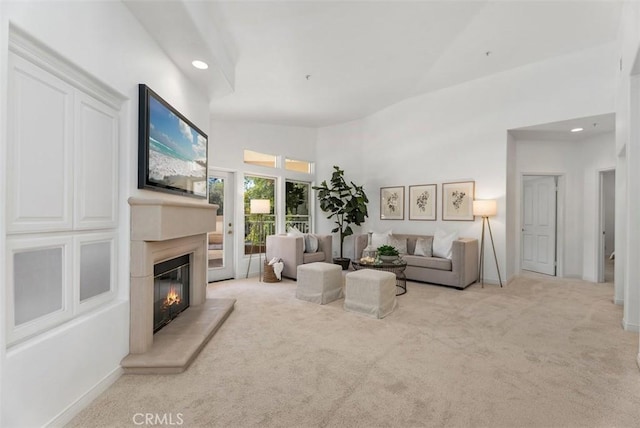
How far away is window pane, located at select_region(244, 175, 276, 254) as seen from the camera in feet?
19.3

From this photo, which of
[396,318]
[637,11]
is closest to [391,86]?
[637,11]

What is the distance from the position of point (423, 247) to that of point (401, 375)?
11.0 feet

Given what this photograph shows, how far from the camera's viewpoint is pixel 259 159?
Answer: 246 inches

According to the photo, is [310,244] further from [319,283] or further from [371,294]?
[371,294]

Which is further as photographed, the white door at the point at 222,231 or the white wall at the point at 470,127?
the white door at the point at 222,231

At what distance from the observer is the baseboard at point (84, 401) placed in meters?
1.62

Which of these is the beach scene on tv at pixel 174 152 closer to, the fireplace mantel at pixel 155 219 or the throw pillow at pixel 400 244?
the fireplace mantel at pixel 155 219

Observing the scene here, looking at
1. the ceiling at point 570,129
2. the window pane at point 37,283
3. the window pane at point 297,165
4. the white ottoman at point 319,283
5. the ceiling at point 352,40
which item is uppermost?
the ceiling at point 352,40

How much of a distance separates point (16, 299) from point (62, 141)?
84 centimetres

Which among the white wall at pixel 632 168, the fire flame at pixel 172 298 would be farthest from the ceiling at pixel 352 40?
the fire flame at pixel 172 298

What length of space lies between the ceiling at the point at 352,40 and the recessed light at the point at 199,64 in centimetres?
6

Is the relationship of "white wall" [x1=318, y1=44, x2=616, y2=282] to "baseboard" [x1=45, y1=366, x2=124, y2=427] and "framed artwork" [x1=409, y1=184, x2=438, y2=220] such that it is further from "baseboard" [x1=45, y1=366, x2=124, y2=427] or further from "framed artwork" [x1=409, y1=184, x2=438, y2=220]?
"baseboard" [x1=45, y1=366, x2=124, y2=427]

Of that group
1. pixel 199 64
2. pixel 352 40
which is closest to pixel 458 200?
pixel 352 40

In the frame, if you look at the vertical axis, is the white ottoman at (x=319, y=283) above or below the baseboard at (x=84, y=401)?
above
